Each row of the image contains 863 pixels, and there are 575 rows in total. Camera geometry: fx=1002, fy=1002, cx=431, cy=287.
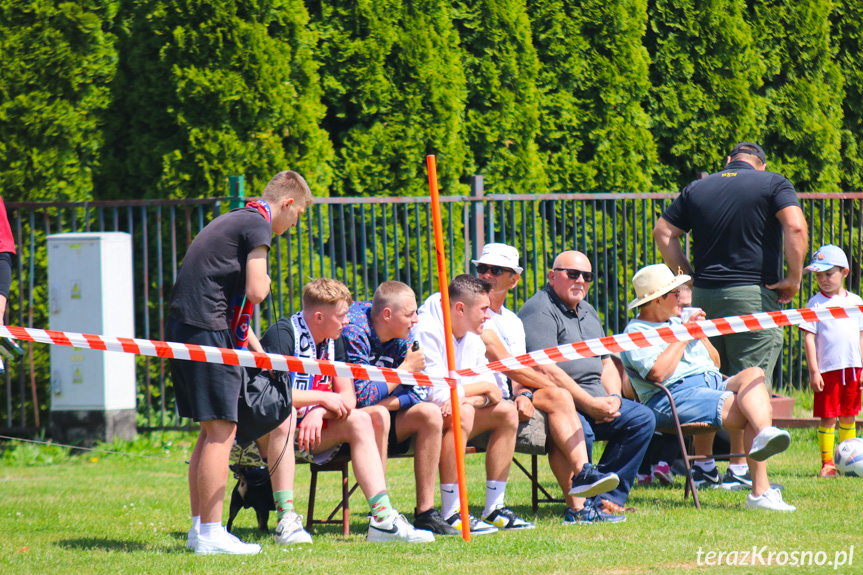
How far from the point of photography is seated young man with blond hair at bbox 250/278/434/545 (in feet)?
15.7

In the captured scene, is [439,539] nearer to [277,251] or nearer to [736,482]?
[736,482]

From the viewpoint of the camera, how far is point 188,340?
4500 mm

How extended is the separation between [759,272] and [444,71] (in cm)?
387

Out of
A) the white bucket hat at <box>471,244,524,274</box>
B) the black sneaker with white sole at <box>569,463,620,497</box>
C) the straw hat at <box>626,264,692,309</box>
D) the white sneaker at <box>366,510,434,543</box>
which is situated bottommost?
the white sneaker at <box>366,510,434,543</box>

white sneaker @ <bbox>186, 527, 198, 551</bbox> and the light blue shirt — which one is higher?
the light blue shirt

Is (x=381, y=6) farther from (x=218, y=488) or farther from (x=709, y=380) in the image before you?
(x=218, y=488)

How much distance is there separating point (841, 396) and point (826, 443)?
1.19 ft

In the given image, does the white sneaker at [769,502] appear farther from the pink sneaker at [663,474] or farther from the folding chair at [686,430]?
the pink sneaker at [663,474]

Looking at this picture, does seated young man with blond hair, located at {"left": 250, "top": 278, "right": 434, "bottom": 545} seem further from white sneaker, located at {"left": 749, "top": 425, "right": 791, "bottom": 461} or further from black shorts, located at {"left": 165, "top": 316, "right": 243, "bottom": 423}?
white sneaker, located at {"left": 749, "top": 425, "right": 791, "bottom": 461}

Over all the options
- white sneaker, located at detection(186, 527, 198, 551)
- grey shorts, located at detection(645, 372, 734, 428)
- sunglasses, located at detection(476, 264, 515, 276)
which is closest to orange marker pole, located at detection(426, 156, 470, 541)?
sunglasses, located at detection(476, 264, 515, 276)

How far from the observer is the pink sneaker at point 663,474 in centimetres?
634

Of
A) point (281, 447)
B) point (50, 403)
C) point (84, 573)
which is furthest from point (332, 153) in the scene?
point (84, 573)

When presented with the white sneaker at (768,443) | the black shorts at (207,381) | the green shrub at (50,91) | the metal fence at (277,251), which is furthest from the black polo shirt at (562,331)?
the green shrub at (50,91)

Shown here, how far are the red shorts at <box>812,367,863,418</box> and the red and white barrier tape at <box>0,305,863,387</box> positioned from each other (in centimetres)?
150
